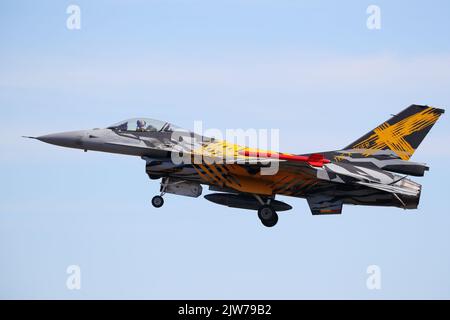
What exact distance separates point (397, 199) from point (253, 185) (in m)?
4.78

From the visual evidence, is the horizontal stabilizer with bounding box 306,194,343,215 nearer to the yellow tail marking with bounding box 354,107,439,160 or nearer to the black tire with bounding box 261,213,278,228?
the black tire with bounding box 261,213,278,228

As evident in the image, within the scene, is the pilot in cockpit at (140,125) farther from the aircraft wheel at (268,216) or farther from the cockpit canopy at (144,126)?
the aircraft wheel at (268,216)

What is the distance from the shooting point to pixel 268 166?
32219 mm

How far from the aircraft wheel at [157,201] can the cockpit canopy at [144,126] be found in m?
2.45

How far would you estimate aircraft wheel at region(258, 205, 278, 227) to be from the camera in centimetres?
3344

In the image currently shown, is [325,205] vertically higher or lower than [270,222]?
higher


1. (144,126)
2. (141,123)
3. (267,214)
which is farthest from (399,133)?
(141,123)

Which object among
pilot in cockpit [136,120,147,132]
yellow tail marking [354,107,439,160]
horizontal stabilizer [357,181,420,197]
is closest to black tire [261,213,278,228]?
horizontal stabilizer [357,181,420,197]

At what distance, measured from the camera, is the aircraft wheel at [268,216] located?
3344cm

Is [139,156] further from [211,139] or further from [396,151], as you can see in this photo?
[396,151]

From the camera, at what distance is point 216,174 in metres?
33.1

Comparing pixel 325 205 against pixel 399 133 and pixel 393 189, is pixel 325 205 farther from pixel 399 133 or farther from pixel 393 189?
pixel 399 133

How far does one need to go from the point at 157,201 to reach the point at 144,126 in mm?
2790

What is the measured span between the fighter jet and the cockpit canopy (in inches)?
1.4
